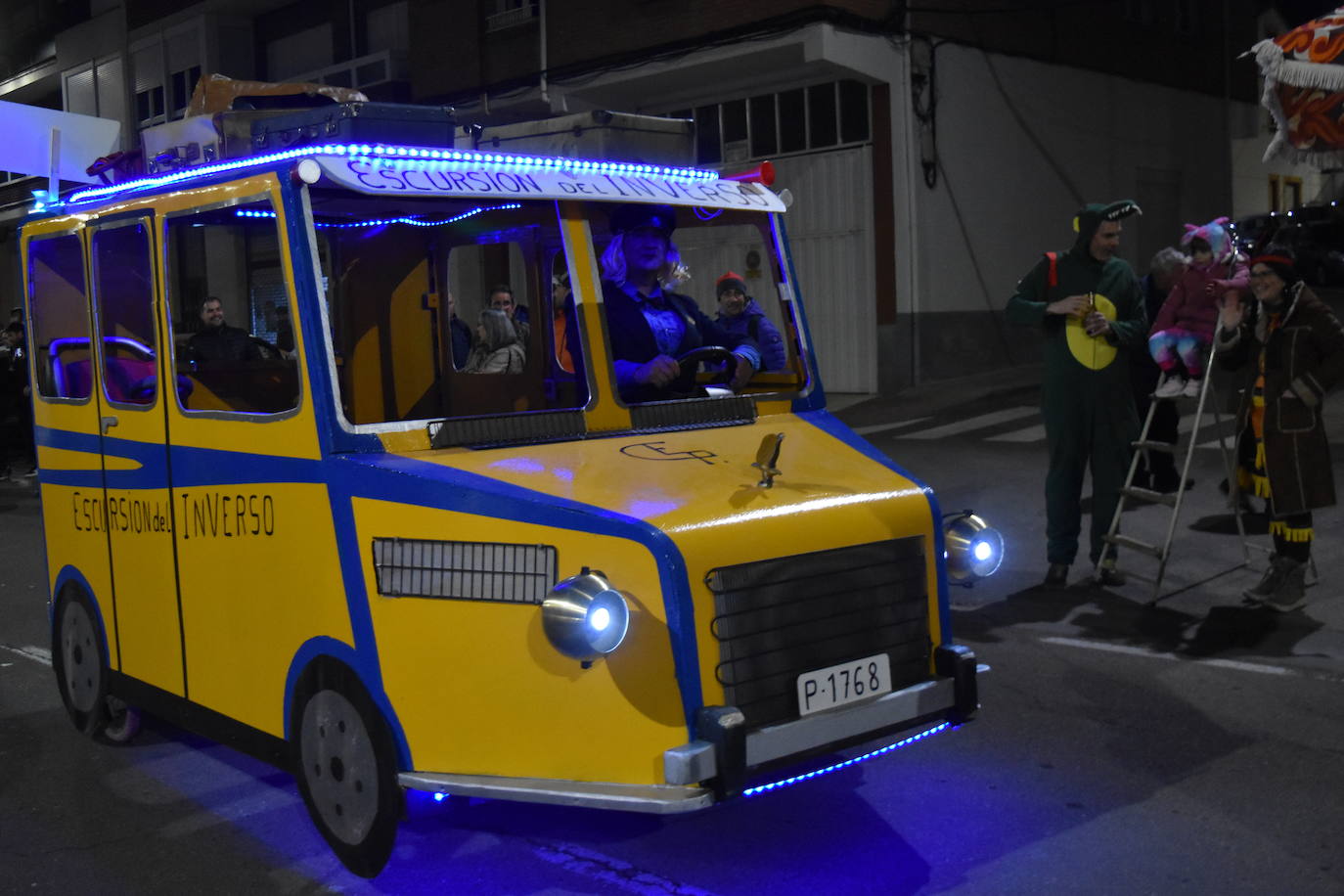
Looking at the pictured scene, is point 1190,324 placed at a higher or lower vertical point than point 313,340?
lower

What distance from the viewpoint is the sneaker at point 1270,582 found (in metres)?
7.51

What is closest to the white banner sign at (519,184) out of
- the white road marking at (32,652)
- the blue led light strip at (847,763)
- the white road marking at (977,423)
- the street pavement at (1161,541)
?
the blue led light strip at (847,763)

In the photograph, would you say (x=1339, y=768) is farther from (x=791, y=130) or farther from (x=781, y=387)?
(x=791, y=130)

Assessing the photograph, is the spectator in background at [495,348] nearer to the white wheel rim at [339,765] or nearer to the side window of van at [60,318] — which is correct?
the side window of van at [60,318]

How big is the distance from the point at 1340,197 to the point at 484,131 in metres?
29.1

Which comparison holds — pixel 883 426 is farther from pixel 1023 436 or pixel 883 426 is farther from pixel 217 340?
pixel 217 340

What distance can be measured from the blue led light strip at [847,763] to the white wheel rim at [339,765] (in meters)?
1.22

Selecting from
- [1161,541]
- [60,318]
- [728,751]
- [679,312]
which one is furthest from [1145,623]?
[60,318]

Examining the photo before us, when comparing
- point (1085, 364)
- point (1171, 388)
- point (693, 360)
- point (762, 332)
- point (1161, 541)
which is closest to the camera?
point (693, 360)

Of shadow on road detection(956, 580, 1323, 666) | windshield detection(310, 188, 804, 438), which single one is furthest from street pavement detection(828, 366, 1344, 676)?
windshield detection(310, 188, 804, 438)

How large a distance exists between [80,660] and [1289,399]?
6106 millimetres

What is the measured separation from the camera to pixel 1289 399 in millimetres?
7379

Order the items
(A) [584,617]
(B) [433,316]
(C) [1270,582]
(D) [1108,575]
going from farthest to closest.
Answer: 1. (D) [1108,575]
2. (C) [1270,582]
3. (B) [433,316]
4. (A) [584,617]

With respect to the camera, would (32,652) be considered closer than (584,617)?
No
